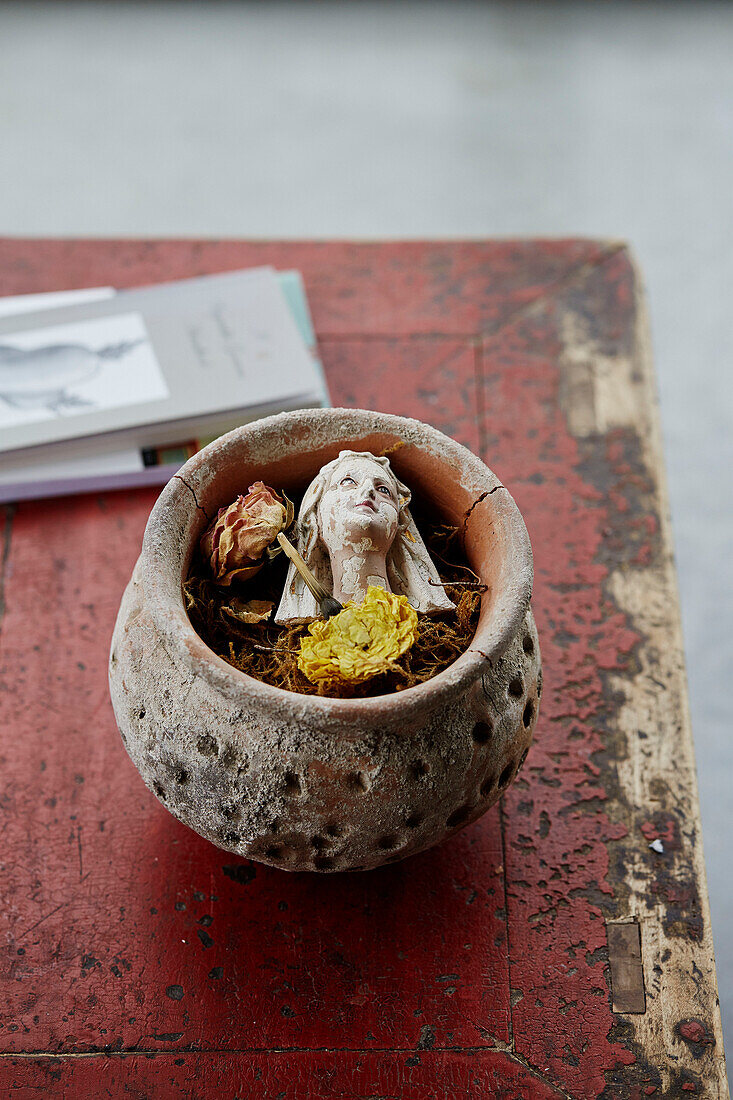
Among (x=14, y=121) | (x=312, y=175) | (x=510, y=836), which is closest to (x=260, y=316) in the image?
(x=510, y=836)

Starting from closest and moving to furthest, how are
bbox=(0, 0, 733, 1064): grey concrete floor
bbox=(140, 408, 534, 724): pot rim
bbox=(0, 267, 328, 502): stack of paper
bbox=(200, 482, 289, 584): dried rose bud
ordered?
bbox=(140, 408, 534, 724): pot rim, bbox=(200, 482, 289, 584): dried rose bud, bbox=(0, 267, 328, 502): stack of paper, bbox=(0, 0, 733, 1064): grey concrete floor

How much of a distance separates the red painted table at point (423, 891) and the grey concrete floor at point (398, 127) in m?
0.92

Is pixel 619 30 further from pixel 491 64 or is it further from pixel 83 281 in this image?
pixel 83 281

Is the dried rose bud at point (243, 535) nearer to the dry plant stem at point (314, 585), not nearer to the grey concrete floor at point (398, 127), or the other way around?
the dry plant stem at point (314, 585)

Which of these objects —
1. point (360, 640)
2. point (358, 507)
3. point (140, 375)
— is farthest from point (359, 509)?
point (140, 375)

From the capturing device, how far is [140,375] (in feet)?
4.37

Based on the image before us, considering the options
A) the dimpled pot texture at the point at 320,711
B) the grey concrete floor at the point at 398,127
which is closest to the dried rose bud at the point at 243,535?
the dimpled pot texture at the point at 320,711

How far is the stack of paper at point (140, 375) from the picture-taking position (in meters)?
1.28

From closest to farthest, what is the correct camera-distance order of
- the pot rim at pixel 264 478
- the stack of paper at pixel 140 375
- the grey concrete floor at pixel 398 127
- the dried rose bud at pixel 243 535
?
1. the pot rim at pixel 264 478
2. the dried rose bud at pixel 243 535
3. the stack of paper at pixel 140 375
4. the grey concrete floor at pixel 398 127

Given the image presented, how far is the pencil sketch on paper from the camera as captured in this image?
4.25 ft

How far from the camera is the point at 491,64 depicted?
8.11 feet

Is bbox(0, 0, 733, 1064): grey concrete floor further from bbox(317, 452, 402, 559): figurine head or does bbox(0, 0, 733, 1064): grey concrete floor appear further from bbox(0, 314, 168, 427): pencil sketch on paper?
bbox(317, 452, 402, 559): figurine head

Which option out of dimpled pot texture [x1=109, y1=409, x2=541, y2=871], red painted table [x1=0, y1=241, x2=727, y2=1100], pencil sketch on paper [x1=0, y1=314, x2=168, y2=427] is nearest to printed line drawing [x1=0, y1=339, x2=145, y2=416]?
pencil sketch on paper [x1=0, y1=314, x2=168, y2=427]

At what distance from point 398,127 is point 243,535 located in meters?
1.82
